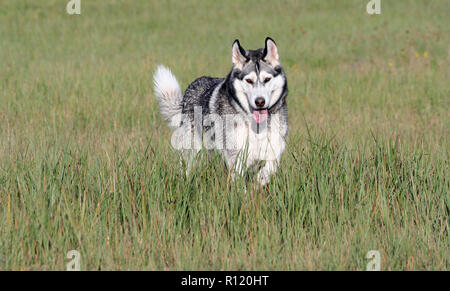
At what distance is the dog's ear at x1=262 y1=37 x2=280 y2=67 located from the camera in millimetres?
6020

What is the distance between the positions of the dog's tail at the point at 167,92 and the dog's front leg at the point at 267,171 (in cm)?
219

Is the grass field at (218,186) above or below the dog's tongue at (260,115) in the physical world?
below

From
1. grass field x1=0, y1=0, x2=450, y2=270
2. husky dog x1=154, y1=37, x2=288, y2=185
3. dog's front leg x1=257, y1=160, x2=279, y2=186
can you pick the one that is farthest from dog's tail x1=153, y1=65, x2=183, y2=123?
dog's front leg x1=257, y1=160, x2=279, y2=186

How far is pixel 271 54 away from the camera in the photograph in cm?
611

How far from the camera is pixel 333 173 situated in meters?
5.24

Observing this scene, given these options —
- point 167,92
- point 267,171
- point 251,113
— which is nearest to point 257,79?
point 251,113

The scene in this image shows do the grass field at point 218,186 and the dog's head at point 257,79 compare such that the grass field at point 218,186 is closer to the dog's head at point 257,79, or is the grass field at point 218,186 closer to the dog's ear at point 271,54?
the dog's head at point 257,79

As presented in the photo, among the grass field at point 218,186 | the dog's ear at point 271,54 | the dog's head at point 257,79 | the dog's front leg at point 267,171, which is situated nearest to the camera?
the grass field at point 218,186

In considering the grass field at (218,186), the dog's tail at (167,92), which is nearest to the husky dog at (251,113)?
the grass field at (218,186)

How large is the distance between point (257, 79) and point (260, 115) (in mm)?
381

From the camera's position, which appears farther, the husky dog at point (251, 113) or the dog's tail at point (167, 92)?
the dog's tail at point (167, 92)

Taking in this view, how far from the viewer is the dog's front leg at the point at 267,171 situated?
562 centimetres

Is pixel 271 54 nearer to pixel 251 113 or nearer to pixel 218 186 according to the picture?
pixel 251 113

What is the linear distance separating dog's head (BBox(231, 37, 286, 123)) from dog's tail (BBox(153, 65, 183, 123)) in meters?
1.62
